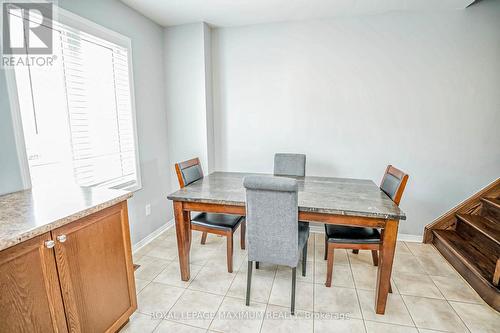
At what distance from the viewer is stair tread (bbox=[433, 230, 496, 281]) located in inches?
75.1

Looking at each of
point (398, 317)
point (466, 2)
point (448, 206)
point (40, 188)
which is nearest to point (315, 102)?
point (466, 2)

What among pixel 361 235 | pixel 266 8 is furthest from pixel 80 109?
pixel 361 235

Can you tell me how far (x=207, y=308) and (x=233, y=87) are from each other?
7.60ft

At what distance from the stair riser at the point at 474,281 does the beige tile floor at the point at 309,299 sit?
0.05m

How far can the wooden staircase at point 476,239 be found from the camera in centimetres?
182

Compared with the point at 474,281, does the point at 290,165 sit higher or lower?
higher

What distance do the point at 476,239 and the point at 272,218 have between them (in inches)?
83.0

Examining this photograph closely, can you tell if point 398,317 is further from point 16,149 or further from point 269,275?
point 16,149

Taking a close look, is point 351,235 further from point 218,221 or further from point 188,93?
point 188,93

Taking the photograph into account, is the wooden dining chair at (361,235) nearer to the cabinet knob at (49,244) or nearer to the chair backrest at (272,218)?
the chair backrest at (272,218)

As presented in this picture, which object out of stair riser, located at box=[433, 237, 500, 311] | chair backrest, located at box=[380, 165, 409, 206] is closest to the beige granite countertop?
chair backrest, located at box=[380, 165, 409, 206]

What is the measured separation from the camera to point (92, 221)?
124 centimetres

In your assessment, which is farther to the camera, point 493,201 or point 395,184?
point 493,201

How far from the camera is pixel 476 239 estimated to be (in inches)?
89.7
